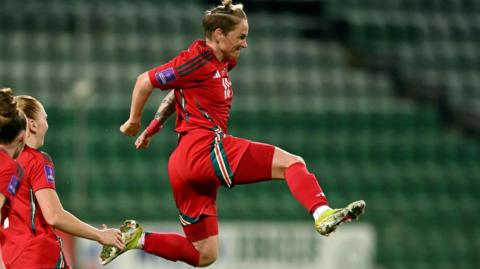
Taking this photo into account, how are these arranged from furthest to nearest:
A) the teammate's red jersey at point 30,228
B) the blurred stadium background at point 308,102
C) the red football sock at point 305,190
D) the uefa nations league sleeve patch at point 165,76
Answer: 1. the blurred stadium background at point 308,102
2. the uefa nations league sleeve patch at point 165,76
3. the red football sock at point 305,190
4. the teammate's red jersey at point 30,228

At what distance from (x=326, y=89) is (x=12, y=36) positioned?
412 centimetres

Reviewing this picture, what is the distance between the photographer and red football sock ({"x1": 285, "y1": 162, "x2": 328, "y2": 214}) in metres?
4.67

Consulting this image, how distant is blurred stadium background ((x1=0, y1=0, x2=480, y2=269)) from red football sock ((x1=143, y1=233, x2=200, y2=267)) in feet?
14.3

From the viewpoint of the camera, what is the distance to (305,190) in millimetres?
4707

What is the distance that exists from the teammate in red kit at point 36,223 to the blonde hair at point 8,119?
0.14m

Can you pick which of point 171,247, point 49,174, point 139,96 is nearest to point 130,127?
point 139,96

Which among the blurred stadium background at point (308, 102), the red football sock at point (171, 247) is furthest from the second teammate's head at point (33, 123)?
the blurred stadium background at point (308, 102)

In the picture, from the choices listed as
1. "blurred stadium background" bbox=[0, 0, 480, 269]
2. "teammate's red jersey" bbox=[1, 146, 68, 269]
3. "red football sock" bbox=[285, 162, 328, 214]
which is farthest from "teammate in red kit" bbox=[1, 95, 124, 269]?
"blurred stadium background" bbox=[0, 0, 480, 269]

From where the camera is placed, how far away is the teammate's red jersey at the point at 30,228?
13.8 feet

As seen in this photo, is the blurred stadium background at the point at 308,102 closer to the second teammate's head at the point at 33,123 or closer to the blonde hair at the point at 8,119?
the second teammate's head at the point at 33,123

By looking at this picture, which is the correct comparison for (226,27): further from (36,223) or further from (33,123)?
(36,223)

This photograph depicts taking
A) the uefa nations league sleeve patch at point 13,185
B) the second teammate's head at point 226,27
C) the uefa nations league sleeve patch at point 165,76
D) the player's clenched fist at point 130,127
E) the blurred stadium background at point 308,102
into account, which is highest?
the second teammate's head at point 226,27

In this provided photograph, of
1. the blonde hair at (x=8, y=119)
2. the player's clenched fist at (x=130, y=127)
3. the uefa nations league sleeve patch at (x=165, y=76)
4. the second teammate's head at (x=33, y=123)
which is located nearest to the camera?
the blonde hair at (x=8, y=119)

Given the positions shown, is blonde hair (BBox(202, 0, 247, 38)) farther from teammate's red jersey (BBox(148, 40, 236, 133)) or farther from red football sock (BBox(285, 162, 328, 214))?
red football sock (BBox(285, 162, 328, 214))
